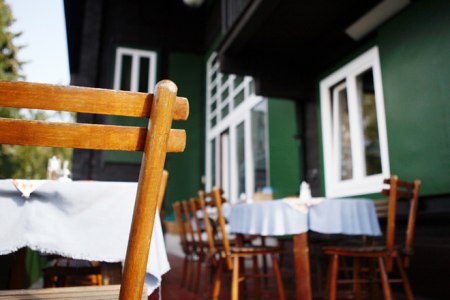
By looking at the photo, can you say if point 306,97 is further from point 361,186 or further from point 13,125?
point 13,125

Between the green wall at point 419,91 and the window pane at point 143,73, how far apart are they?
623 centimetres

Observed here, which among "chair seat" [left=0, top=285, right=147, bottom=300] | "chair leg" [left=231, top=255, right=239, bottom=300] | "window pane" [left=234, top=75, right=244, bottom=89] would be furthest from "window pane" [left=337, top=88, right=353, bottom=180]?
"chair seat" [left=0, top=285, right=147, bottom=300]

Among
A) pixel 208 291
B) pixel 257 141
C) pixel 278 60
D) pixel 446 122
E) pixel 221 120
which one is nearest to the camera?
pixel 446 122

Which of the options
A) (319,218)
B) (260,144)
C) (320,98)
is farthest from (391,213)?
(260,144)

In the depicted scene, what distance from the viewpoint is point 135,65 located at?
8.80 meters

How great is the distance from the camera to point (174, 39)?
9.45 m

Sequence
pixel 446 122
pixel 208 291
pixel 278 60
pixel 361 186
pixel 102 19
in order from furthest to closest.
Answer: pixel 102 19, pixel 278 60, pixel 361 186, pixel 208 291, pixel 446 122

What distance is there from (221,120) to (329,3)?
4.55 meters

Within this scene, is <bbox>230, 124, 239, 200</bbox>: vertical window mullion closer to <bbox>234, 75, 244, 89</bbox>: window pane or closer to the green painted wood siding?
<bbox>234, 75, 244, 89</bbox>: window pane

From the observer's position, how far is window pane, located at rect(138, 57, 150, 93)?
878 centimetres

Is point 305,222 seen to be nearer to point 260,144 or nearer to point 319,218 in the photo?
point 319,218

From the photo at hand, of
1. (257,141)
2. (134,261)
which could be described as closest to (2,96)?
(134,261)

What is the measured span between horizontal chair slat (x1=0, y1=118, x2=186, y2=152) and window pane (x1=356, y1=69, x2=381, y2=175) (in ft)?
Answer: 11.7

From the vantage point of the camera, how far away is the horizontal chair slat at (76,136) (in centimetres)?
69
